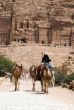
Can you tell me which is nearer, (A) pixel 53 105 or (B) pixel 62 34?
(A) pixel 53 105

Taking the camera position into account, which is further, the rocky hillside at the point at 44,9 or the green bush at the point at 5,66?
the rocky hillside at the point at 44,9

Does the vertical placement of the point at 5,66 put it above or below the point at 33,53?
above

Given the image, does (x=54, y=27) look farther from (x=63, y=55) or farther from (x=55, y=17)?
(x=63, y=55)

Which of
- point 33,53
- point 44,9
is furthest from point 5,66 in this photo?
point 44,9

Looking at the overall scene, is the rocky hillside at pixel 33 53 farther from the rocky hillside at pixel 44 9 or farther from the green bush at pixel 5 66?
the rocky hillside at pixel 44 9

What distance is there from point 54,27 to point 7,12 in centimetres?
869

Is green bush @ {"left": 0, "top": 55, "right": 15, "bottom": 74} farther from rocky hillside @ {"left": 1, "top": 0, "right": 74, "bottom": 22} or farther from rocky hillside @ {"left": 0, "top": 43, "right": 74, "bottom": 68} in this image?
rocky hillside @ {"left": 1, "top": 0, "right": 74, "bottom": 22}

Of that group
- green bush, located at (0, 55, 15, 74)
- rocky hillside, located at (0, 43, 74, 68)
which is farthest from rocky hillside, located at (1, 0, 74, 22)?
green bush, located at (0, 55, 15, 74)

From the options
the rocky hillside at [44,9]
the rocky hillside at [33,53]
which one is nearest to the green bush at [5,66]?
the rocky hillside at [33,53]

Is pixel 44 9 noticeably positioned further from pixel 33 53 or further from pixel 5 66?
pixel 5 66

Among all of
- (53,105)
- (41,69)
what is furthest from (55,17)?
(53,105)

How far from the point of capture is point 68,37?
80.7 meters

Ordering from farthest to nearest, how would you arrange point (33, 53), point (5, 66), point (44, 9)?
point (44, 9) < point (33, 53) < point (5, 66)

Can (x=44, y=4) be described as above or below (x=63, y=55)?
above
